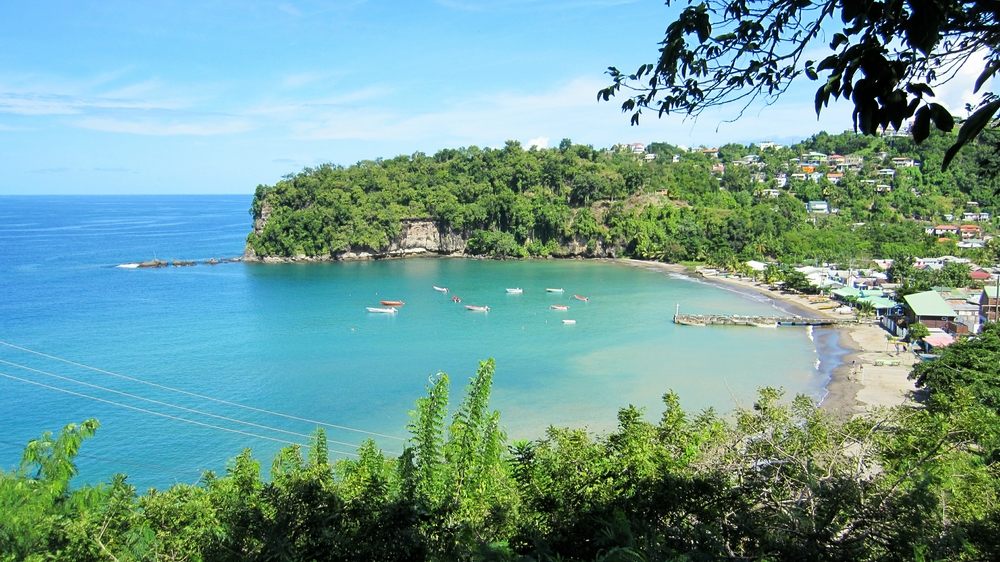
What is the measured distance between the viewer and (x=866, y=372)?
17.3 m

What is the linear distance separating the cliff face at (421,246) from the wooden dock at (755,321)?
18.6 m

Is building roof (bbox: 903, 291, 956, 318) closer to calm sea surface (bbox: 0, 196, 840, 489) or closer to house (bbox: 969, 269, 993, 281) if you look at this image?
calm sea surface (bbox: 0, 196, 840, 489)

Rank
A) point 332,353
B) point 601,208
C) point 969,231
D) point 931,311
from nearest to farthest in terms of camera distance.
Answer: point 332,353, point 931,311, point 969,231, point 601,208

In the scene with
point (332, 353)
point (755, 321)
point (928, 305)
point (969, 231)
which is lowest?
point (332, 353)

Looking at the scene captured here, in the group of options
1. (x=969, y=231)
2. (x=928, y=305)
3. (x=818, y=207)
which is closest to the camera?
(x=928, y=305)

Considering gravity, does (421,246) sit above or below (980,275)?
above

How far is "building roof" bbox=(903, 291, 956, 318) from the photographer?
2064cm

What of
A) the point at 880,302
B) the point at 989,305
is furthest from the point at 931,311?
the point at 880,302

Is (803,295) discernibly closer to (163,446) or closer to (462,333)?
(462,333)

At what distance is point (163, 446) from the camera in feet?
42.0

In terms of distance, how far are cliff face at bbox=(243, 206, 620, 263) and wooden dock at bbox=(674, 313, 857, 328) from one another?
61.0 ft

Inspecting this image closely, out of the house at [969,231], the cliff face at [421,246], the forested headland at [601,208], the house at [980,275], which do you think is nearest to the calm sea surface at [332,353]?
the cliff face at [421,246]

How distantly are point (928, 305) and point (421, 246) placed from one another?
3194 centimetres

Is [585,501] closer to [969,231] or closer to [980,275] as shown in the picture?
[980,275]
